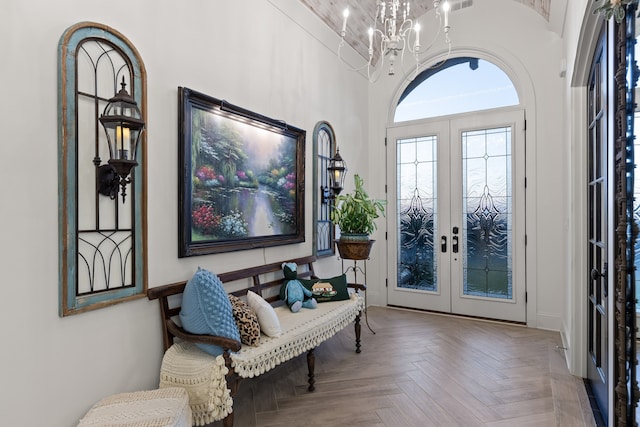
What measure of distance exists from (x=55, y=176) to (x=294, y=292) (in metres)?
2.00

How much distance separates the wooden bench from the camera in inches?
84.4

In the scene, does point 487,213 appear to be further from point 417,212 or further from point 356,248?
point 356,248

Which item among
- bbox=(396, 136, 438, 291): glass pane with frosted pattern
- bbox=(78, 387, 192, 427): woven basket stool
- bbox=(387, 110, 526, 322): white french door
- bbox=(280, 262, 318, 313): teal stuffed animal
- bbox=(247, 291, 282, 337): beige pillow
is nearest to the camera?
bbox=(78, 387, 192, 427): woven basket stool

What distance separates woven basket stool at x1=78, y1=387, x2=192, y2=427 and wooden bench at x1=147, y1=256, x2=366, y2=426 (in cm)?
25

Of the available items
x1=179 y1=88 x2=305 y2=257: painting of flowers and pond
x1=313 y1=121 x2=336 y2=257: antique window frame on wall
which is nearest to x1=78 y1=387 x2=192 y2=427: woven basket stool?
x1=179 y1=88 x2=305 y2=257: painting of flowers and pond

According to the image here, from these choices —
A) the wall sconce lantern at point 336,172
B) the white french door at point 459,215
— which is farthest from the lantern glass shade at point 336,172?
the white french door at point 459,215

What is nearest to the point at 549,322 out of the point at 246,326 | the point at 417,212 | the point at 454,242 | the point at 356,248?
the point at 454,242

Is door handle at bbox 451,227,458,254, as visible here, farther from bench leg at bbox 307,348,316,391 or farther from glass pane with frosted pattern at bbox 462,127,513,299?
bench leg at bbox 307,348,316,391

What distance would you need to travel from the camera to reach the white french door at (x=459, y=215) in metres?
4.45

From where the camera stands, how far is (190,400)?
83.0 inches

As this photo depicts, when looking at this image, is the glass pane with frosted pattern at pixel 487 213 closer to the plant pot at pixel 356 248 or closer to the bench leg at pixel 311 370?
the plant pot at pixel 356 248

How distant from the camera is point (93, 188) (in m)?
2.01

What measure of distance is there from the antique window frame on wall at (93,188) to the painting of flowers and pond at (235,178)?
0.34m

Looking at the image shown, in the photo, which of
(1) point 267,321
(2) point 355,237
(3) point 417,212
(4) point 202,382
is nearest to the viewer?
(4) point 202,382
